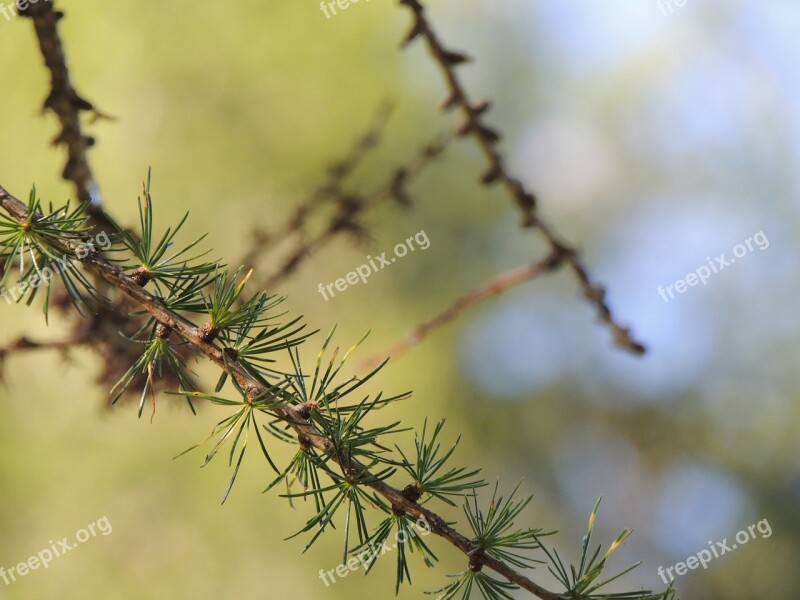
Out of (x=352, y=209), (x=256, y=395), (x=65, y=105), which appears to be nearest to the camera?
(x=256, y=395)

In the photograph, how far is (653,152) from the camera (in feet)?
7.36

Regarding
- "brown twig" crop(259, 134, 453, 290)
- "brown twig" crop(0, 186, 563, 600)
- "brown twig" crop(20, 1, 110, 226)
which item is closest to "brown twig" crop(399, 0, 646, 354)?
"brown twig" crop(259, 134, 453, 290)

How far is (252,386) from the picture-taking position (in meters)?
0.37

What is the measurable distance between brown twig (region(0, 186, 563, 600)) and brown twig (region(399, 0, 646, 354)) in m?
0.35

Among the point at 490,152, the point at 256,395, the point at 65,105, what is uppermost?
the point at 65,105

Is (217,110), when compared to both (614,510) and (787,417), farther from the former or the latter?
(787,417)

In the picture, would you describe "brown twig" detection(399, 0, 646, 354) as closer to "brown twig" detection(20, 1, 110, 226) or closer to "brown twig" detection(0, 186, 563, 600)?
"brown twig" detection(20, 1, 110, 226)

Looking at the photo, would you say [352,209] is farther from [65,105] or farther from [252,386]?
[252,386]

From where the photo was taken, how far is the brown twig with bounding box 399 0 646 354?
2.13ft

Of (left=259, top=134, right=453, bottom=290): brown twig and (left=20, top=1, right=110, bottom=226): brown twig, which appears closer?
(left=20, top=1, right=110, bottom=226): brown twig

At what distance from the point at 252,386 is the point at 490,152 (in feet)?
1.31

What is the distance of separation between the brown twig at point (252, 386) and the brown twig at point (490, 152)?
355 mm

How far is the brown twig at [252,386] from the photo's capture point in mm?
357

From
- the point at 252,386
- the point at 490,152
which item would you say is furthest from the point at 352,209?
the point at 252,386
